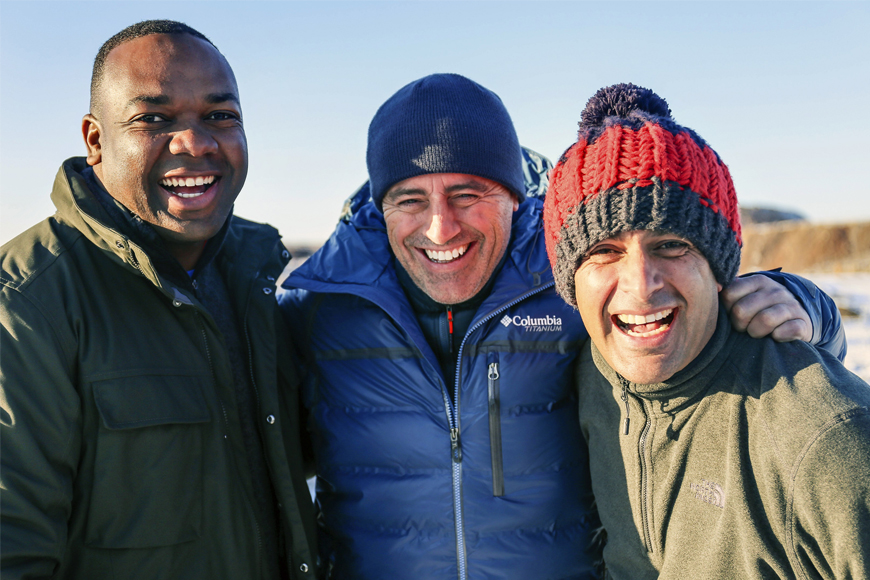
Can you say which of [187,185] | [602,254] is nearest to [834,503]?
[602,254]

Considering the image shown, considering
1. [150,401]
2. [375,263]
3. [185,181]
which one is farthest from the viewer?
[375,263]

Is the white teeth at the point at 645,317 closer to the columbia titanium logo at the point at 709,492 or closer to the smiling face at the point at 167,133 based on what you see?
the columbia titanium logo at the point at 709,492

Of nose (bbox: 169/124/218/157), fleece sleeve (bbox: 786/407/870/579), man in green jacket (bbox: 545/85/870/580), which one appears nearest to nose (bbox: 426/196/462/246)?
man in green jacket (bbox: 545/85/870/580)

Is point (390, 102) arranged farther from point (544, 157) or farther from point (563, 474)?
point (563, 474)

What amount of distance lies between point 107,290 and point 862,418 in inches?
86.2

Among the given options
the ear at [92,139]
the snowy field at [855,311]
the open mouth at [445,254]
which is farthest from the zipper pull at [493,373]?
the snowy field at [855,311]

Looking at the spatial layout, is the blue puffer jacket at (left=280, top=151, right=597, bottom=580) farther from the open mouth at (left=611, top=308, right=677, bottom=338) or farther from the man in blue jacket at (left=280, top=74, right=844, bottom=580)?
the open mouth at (left=611, top=308, right=677, bottom=338)

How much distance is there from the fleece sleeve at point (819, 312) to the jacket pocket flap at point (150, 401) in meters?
2.01

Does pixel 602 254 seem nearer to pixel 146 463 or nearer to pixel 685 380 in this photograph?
pixel 685 380

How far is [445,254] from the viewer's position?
2383 millimetres

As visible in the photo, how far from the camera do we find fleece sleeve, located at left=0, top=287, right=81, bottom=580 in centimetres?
149

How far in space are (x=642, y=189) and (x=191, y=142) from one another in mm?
1529

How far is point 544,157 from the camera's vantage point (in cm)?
308

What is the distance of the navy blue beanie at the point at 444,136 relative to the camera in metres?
2.39
